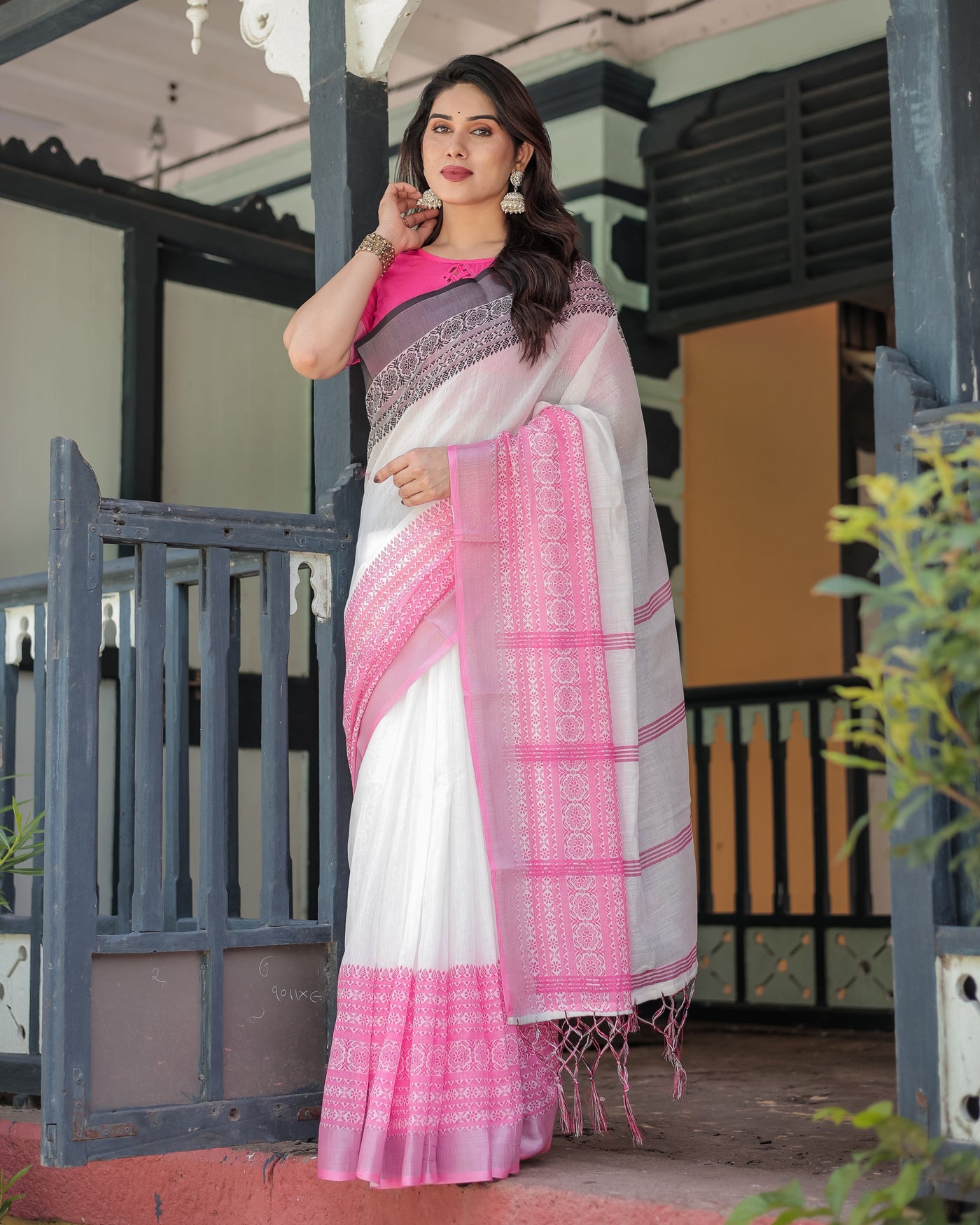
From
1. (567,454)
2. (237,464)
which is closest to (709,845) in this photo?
(237,464)

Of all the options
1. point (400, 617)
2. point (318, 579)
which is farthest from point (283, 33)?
point (400, 617)

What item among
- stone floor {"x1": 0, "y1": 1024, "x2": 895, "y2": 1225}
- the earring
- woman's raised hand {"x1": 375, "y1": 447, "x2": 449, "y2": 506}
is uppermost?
the earring

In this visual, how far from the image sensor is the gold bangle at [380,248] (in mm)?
2961

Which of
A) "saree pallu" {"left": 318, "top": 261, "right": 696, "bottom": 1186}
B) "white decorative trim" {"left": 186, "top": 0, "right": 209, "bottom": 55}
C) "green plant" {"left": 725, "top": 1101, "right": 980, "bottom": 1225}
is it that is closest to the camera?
"green plant" {"left": 725, "top": 1101, "right": 980, "bottom": 1225}

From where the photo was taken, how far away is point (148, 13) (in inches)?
209

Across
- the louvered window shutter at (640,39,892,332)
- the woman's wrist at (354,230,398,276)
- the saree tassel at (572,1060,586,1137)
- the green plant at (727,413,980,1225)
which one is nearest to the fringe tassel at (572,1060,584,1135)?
the saree tassel at (572,1060,586,1137)

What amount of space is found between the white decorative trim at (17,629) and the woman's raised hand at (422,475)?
1311mm

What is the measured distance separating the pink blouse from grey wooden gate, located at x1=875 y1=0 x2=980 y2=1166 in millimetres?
832

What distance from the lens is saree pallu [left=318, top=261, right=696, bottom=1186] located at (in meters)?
2.63

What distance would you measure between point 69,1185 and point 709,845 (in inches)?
119

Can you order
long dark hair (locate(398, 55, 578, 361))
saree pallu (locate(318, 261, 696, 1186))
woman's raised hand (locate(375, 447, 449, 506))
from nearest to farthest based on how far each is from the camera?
saree pallu (locate(318, 261, 696, 1186))
woman's raised hand (locate(375, 447, 449, 506))
long dark hair (locate(398, 55, 578, 361))

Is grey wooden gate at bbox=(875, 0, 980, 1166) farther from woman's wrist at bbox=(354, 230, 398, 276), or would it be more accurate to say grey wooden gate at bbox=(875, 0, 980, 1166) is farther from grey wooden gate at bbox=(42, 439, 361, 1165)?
grey wooden gate at bbox=(42, 439, 361, 1165)

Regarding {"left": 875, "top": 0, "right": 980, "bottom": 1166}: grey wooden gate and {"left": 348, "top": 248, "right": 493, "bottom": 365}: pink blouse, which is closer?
{"left": 875, "top": 0, "right": 980, "bottom": 1166}: grey wooden gate

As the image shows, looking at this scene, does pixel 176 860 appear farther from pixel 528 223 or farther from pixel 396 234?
pixel 528 223
